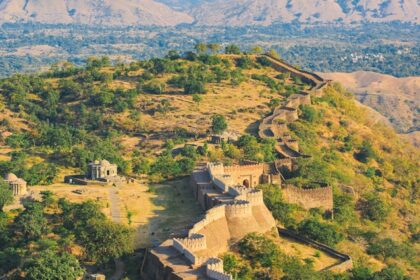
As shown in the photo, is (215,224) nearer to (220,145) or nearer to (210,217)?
(210,217)

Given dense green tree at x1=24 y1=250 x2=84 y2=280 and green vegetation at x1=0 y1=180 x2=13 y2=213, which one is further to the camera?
green vegetation at x1=0 y1=180 x2=13 y2=213

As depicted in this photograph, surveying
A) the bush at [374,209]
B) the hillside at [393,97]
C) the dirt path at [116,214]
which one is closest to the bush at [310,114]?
the bush at [374,209]

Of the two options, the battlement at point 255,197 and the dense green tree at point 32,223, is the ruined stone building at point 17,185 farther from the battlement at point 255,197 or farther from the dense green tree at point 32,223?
the battlement at point 255,197

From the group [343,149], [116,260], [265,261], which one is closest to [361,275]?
[265,261]

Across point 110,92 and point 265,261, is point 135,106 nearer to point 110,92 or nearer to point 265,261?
point 110,92

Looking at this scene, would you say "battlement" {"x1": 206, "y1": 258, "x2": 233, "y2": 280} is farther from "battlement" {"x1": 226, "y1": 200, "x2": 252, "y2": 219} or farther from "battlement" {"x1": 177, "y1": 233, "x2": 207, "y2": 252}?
"battlement" {"x1": 226, "y1": 200, "x2": 252, "y2": 219}

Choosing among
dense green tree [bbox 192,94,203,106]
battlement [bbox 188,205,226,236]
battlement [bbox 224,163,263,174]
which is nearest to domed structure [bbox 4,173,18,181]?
battlement [bbox 224,163,263,174]

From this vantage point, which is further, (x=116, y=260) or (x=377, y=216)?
(x=377, y=216)
